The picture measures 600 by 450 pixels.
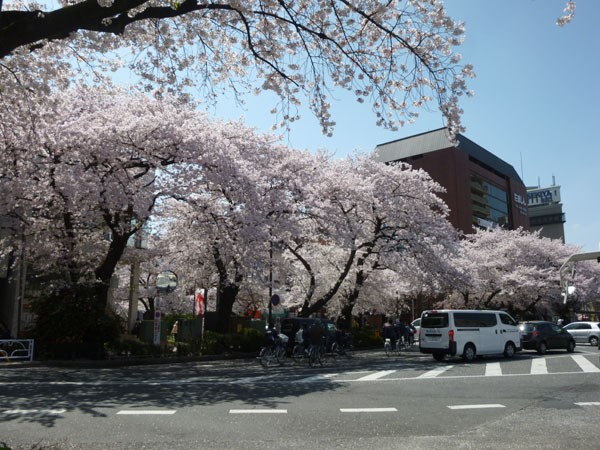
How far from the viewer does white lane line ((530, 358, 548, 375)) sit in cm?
1535

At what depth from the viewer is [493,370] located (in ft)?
52.6

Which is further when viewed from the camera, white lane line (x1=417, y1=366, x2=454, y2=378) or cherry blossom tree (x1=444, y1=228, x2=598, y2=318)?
cherry blossom tree (x1=444, y1=228, x2=598, y2=318)

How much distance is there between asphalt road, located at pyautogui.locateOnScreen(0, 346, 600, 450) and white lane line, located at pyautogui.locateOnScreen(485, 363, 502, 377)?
15 centimetres

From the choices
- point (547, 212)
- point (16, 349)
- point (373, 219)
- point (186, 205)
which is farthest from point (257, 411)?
point (547, 212)

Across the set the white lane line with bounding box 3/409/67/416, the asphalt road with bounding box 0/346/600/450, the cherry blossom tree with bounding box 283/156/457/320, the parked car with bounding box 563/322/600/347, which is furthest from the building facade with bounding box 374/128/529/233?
the white lane line with bounding box 3/409/67/416

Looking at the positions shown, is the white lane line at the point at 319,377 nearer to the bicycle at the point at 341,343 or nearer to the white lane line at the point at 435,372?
the white lane line at the point at 435,372

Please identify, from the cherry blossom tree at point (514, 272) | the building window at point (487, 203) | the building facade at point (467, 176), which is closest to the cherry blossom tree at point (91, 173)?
the cherry blossom tree at point (514, 272)

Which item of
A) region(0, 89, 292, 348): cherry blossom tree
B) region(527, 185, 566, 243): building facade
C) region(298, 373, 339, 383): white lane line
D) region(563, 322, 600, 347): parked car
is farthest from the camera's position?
region(527, 185, 566, 243): building facade

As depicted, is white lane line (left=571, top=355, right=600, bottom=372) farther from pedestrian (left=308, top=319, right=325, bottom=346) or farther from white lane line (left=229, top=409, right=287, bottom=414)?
white lane line (left=229, top=409, right=287, bottom=414)

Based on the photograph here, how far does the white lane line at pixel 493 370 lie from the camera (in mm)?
14875

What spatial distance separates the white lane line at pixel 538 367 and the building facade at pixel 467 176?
173ft

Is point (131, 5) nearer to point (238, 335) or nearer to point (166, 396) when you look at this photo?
point (166, 396)

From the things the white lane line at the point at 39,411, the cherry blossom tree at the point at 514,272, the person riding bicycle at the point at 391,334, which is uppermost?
the cherry blossom tree at the point at 514,272

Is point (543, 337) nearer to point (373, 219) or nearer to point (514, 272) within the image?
point (373, 219)
